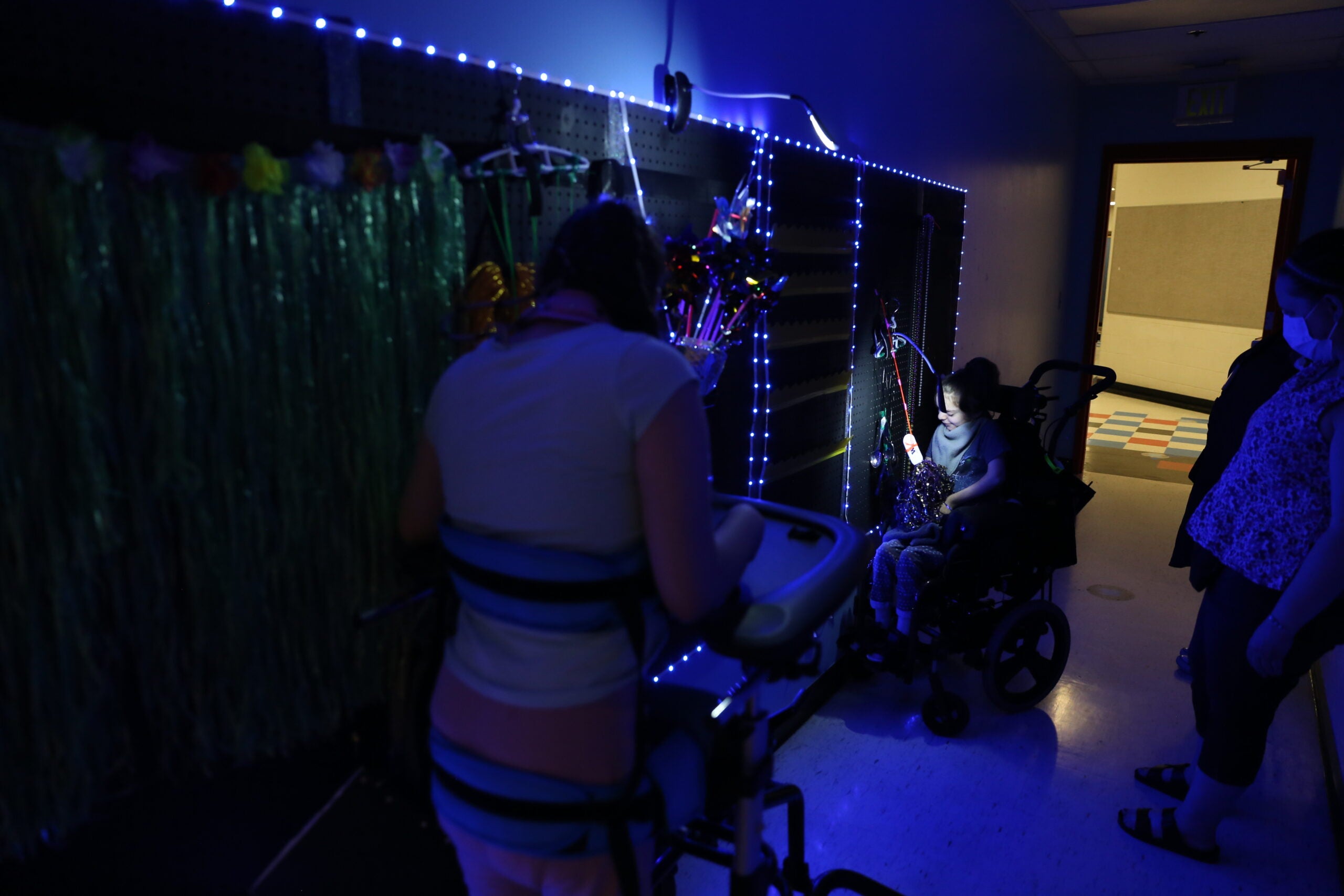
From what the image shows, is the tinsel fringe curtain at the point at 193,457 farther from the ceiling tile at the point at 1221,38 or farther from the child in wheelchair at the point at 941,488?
the ceiling tile at the point at 1221,38

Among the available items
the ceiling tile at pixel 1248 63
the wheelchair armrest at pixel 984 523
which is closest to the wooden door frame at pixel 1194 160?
the ceiling tile at pixel 1248 63

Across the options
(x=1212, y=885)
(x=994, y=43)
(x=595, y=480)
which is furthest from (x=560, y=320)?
(x=994, y=43)

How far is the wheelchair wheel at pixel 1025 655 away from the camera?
262 centimetres

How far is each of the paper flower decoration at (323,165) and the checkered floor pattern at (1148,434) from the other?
6.64 metres

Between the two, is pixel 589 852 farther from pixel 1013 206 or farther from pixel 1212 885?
pixel 1013 206

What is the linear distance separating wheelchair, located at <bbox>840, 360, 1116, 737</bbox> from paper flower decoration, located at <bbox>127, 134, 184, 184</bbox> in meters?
2.20

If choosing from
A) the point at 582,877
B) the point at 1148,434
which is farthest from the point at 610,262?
the point at 1148,434

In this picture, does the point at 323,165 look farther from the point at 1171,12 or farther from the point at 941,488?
the point at 1171,12

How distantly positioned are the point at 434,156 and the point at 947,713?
7.09 ft

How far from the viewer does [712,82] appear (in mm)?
2092

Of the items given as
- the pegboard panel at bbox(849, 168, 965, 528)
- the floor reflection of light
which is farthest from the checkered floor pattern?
the floor reflection of light

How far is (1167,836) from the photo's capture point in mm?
2094

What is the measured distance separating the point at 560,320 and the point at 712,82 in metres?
1.36

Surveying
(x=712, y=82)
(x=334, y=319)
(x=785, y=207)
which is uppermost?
(x=712, y=82)
